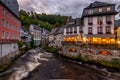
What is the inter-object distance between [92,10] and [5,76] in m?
33.1

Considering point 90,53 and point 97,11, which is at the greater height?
point 97,11

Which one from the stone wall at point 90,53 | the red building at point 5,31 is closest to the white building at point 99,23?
the stone wall at point 90,53

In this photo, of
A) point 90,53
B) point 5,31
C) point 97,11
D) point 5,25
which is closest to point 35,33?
point 5,31

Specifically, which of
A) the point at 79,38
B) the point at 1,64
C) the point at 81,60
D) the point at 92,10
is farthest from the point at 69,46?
the point at 1,64

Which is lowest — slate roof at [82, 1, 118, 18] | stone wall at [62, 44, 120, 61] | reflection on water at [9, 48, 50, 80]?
reflection on water at [9, 48, 50, 80]

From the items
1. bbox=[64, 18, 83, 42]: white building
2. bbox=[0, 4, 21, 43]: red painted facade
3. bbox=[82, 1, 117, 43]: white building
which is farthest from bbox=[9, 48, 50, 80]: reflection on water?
bbox=[82, 1, 117, 43]: white building

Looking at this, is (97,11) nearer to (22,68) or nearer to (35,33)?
(22,68)

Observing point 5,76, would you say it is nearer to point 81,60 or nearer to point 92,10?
point 81,60

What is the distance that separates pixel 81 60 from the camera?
→ 137 ft

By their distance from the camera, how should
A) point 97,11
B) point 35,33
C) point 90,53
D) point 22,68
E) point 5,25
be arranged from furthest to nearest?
point 35,33
point 97,11
point 90,53
point 5,25
point 22,68

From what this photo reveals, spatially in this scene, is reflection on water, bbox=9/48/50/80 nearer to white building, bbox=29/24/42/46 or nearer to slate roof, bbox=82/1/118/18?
slate roof, bbox=82/1/118/18

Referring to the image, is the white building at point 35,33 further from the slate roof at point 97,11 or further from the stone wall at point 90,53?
the slate roof at point 97,11

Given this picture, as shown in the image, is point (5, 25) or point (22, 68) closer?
point (22, 68)

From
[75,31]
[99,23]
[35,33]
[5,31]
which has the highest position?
[99,23]
